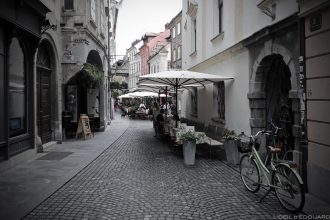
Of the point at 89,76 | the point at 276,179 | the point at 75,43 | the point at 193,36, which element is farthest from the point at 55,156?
the point at 193,36

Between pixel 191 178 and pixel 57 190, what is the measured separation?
8.95 feet

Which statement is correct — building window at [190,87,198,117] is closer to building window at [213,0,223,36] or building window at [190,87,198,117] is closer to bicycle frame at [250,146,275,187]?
building window at [213,0,223,36]

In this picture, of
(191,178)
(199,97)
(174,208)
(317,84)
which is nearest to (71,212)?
(174,208)

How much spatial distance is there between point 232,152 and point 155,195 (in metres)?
3.90

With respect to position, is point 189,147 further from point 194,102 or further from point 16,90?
point 194,102

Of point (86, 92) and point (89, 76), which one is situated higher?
point (89, 76)

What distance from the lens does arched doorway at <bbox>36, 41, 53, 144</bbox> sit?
41.3 feet

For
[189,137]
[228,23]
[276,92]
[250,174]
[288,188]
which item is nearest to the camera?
[288,188]

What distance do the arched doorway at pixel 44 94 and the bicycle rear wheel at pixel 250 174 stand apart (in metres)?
7.64

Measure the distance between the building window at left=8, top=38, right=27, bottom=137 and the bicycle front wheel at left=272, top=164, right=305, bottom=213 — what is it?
254 inches

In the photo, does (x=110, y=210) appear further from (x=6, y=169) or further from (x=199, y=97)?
(x=199, y=97)

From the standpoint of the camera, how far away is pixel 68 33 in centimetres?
1530

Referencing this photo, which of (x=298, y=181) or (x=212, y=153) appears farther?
(x=212, y=153)

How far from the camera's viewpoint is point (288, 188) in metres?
5.54
